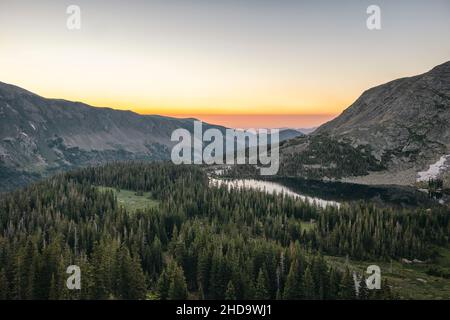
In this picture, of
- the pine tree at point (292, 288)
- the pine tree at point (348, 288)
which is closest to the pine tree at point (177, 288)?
the pine tree at point (292, 288)

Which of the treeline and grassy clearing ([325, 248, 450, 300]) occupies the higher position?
the treeline

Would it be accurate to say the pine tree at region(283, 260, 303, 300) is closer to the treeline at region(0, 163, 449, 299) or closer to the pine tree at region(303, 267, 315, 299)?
the treeline at region(0, 163, 449, 299)

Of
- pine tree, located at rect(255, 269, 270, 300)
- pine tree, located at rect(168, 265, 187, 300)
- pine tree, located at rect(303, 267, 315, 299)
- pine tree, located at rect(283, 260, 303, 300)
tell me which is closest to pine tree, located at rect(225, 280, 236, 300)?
pine tree, located at rect(255, 269, 270, 300)

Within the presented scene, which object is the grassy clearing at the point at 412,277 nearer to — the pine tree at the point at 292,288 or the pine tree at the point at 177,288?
the pine tree at the point at 292,288

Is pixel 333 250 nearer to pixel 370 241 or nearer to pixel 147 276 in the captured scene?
pixel 370 241

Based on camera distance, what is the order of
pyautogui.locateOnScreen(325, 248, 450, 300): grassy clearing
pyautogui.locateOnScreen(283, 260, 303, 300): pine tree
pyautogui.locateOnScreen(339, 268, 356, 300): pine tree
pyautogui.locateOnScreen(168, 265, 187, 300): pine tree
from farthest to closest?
1. pyautogui.locateOnScreen(325, 248, 450, 300): grassy clearing
2. pyautogui.locateOnScreen(283, 260, 303, 300): pine tree
3. pyautogui.locateOnScreen(339, 268, 356, 300): pine tree
4. pyautogui.locateOnScreen(168, 265, 187, 300): pine tree
